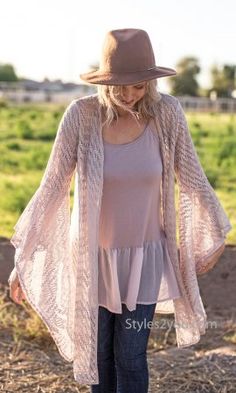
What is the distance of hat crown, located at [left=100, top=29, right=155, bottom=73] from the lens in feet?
8.55

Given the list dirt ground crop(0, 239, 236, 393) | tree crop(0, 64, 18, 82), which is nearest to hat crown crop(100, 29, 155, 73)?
Answer: dirt ground crop(0, 239, 236, 393)

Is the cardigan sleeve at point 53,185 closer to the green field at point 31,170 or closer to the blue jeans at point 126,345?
the blue jeans at point 126,345

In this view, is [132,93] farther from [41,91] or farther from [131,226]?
[41,91]

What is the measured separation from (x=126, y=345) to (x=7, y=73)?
260ft

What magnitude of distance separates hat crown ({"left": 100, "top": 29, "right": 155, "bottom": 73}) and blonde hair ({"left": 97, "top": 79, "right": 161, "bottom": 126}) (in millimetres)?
62

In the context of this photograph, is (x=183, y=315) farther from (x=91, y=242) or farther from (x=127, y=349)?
(x=91, y=242)

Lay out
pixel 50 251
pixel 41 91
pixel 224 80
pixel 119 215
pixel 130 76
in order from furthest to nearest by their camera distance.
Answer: pixel 41 91 < pixel 224 80 < pixel 50 251 < pixel 119 215 < pixel 130 76

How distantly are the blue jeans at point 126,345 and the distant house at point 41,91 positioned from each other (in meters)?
50.1

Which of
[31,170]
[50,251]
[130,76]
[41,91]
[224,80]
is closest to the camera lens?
[130,76]

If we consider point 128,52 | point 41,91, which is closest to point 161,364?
point 128,52

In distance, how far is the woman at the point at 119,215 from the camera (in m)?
2.64

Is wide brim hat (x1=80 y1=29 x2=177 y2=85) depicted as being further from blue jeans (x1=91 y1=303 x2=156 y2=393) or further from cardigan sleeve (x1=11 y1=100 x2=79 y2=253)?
blue jeans (x1=91 y1=303 x2=156 y2=393)

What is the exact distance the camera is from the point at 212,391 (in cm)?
365

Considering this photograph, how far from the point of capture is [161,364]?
13.1 ft
